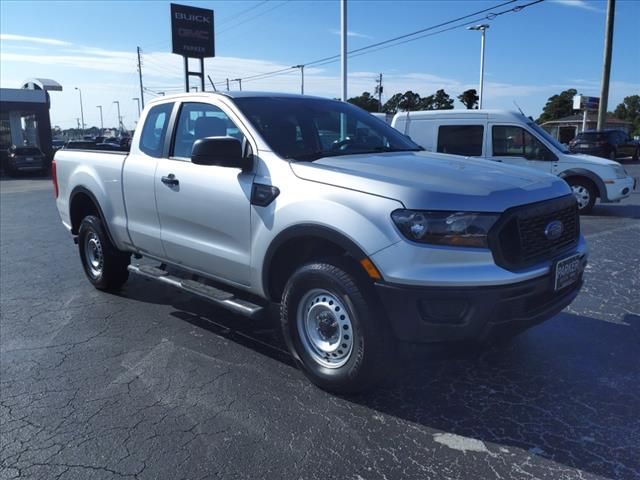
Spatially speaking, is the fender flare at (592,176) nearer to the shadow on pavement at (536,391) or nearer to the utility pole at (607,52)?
the shadow on pavement at (536,391)

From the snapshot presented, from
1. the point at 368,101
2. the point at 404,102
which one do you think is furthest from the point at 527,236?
the point at 368,101

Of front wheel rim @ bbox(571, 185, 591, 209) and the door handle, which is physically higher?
the door handle

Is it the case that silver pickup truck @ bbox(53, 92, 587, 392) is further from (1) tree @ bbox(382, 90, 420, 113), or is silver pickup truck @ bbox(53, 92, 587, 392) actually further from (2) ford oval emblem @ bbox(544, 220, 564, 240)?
(1) tree @ bbox(382, 90, 420, 113)

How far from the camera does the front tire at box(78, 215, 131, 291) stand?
5.63 meters

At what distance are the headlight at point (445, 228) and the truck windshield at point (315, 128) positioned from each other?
1.10m

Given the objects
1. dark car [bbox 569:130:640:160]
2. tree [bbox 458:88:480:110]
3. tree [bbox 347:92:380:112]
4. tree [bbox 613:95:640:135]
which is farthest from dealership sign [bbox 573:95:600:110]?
tree [bbox 613:95:640:135]

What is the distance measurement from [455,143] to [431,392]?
8826mm

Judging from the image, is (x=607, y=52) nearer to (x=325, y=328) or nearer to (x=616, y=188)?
(x=616, y=188)

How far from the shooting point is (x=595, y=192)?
35.8ft

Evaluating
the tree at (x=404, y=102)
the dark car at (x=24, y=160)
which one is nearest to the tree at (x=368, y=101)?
the tree at (x=404, y=102)

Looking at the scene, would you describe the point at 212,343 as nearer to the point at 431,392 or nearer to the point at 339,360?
the point at 339,360

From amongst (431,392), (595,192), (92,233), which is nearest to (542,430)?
(431,392)

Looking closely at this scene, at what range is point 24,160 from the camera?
25734 mm

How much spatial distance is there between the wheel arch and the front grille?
2.52ft
